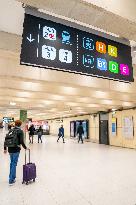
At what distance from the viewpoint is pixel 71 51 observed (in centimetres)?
330

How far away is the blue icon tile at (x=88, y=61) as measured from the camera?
340 centimetres

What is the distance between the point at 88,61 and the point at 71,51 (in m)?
0.34

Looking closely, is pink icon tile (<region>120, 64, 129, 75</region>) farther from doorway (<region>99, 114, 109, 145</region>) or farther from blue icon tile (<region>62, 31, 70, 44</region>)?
doorway (<region>99, 114, 109, 145</region>)

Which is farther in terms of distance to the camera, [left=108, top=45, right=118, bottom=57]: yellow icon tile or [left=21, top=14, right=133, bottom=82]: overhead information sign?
[left=108, top=45, right=118, bottom=57]: yellow icon tile

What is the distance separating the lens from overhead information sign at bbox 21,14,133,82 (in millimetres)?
2971

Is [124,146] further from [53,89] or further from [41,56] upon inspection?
[41,56]

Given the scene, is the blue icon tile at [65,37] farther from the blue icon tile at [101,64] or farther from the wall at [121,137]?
the wall at [121,137]

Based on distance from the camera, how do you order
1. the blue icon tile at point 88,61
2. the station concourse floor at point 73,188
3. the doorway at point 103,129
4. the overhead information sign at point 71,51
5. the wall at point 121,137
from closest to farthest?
the overhead information sign at point 71,51 < the blue icon tile at point 88,61 < the station concourse floor at point 73,188 < the wall at point 121,137 < the doorway at point 103,129

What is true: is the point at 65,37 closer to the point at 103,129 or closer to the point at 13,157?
the point at 13,157

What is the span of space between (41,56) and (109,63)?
132 centimetres

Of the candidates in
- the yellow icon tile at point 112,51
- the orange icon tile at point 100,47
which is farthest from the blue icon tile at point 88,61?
the yellow icon tile at point 112,51

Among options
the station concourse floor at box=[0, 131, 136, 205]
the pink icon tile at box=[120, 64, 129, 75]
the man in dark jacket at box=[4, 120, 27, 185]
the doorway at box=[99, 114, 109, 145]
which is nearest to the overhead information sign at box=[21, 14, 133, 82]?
the pink icon tile at box=[120, 64, 129, 75]

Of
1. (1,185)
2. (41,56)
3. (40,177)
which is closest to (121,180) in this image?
(40,177)

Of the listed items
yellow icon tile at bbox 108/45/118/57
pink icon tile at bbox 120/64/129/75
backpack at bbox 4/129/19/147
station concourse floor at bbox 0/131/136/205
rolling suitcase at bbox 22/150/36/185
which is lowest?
station concourse floor at bbox 0/131/136/205
